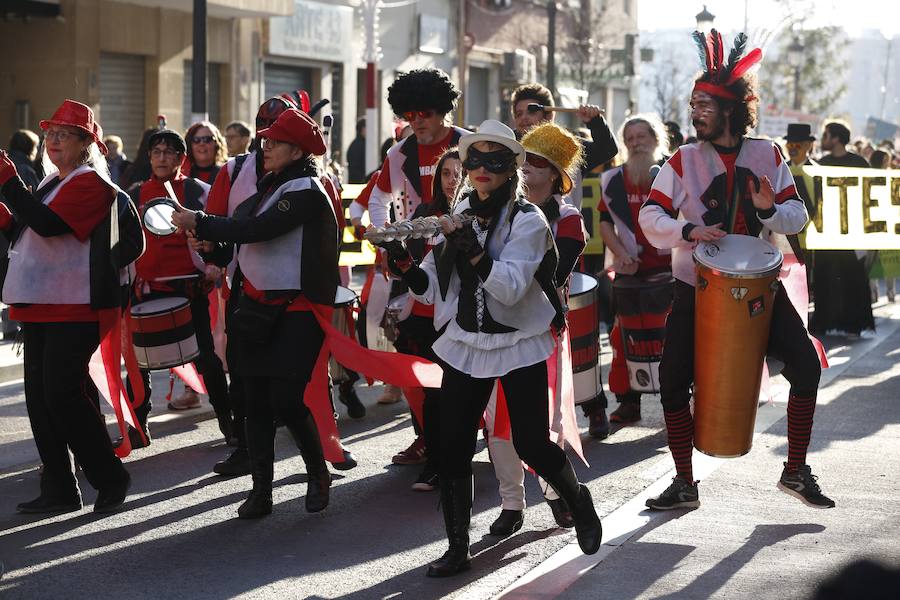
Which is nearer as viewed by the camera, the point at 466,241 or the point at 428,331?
the point at 466,241

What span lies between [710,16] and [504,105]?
8.85 meters

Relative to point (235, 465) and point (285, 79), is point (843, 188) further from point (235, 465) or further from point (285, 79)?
point (285, 79)

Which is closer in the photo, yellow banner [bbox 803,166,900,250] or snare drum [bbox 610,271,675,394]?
snare drum [bbox 610,271,675,394]

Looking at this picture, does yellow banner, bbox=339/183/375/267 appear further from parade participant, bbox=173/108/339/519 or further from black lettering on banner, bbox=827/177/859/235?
parade participant, bbox=173/108/339/519

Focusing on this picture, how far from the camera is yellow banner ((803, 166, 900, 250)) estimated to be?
1348cm

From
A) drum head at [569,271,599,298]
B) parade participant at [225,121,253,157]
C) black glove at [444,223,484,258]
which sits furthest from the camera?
parade participant at [225,121,253,157]

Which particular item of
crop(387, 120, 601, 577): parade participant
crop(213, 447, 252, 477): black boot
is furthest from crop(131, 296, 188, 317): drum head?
crop(387, 120, 601, 577): parade participant

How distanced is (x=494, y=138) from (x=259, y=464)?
197 centimetres

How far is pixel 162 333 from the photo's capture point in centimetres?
817

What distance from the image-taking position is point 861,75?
145 metres

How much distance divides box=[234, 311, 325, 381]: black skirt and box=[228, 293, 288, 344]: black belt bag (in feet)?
0.10

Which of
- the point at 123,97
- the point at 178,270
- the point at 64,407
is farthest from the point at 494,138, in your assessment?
the point at 123,97

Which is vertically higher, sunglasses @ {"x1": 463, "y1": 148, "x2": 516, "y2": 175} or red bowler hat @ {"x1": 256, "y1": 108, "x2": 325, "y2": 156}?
red bowler hat @ {"x1": 256, "y1": 108, "x2": 325, "y2": 156}

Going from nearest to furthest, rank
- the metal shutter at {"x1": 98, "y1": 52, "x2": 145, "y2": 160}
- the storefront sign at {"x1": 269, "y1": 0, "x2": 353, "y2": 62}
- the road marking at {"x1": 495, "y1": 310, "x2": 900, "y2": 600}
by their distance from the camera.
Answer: the road marking at {"x1": 495, "y1": 310, "x2": 900, "y2": 600}
the metal shutter at {"x1": 98, "y1": 52, "x2": 145, "y2": 160}
the storefront sign at {"x1": 269, "y1": 0, "x2": 353, "y2": 62}
